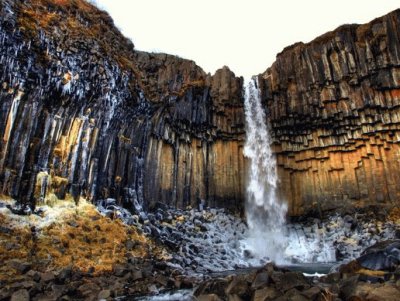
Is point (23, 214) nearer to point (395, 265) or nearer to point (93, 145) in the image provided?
point (93, 145)

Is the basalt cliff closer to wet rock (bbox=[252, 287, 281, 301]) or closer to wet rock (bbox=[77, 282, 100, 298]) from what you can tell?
wet rock (bbox=[77, 282, 100, 298])

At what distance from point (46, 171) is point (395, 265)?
49.1 feet

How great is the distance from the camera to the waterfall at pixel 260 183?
25.6 meters

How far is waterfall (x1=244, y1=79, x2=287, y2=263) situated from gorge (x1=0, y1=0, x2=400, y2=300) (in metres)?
0.09

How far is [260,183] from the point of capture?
88.9 feet

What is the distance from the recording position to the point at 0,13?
15.7 metres

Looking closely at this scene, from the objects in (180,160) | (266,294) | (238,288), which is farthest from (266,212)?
(266,294)

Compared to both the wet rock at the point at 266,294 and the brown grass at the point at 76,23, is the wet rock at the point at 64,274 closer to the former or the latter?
the wet rock at the point at 266,294

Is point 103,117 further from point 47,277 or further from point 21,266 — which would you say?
point 47,277

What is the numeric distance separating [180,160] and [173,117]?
130 inches

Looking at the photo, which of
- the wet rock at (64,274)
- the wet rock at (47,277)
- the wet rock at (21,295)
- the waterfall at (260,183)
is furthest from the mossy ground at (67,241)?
the waterfall at (260,183)

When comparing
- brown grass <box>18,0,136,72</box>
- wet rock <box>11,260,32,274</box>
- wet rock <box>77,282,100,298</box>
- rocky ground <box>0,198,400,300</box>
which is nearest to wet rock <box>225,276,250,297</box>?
rocky ground <box>0,198,400,300</box>

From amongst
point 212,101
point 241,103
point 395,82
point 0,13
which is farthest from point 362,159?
point 0,13

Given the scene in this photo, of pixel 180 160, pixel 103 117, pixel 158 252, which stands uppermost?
pixel 103 117
